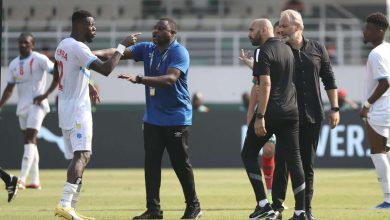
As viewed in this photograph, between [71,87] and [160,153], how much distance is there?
63.1 inches

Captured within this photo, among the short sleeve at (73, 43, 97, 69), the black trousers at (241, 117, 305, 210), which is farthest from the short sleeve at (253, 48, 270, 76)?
the short sleeve at (73, 43, 97, 69)

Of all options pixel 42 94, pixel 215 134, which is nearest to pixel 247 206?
pixel 42 94

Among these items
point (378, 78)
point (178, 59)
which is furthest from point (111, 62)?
point (378, 78)

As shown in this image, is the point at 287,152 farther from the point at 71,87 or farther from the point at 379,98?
the point at 379,98

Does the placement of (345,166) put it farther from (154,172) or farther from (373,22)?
(154,172)

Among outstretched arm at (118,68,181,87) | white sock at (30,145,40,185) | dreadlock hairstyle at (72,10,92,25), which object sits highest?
dreadlock hairstyle at (72,10,92,25)

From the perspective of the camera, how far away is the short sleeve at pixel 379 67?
1375 cm

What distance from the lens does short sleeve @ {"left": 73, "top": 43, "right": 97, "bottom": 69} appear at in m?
11.4

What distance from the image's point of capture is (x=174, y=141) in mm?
12539

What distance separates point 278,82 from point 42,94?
7837 millimetres

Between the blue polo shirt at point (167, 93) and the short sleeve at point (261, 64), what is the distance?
3.71ft

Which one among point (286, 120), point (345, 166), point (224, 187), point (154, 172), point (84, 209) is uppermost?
point (286, 120)

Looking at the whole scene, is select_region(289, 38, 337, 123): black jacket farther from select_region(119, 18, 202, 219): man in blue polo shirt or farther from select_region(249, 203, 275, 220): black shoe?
select_region(119, 18, 202, 219): man in blue polo shirt

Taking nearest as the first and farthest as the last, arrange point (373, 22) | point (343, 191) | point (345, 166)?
1. point (373, 22)
2. point (343, 191)
3. point (345, 166)
